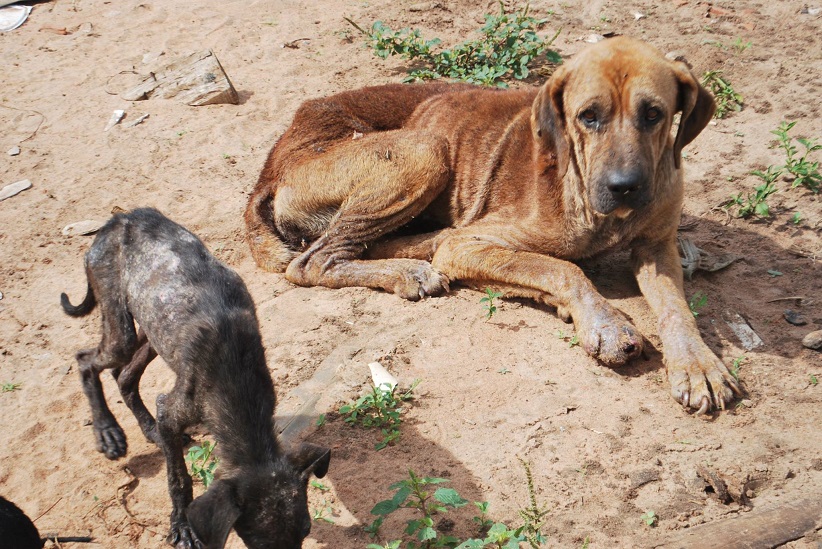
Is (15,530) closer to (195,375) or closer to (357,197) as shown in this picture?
(195,375)

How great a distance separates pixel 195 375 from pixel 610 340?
254cm

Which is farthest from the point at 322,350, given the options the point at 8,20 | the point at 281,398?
the point at 8,20

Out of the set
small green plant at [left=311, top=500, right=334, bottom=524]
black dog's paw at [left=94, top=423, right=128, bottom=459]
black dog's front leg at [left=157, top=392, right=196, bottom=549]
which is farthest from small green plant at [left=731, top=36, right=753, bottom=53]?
black dog's paw at [left=94, top=423, right=128, bottom=459]

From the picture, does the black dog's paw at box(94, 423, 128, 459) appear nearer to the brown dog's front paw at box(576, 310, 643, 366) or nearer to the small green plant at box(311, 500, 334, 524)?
the small green plant at box(311, 500, 334, 524)

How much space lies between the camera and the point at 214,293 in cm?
420

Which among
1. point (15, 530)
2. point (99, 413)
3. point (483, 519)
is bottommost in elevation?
point (99, 413)

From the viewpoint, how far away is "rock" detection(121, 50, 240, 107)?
8571mm

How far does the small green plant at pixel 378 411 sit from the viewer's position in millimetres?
4547

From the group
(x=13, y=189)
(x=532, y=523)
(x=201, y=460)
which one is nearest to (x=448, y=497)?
(x=532, y=523)

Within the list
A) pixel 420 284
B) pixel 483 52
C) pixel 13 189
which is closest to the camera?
pixel 420 284

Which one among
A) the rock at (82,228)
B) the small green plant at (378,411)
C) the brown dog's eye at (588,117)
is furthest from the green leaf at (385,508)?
the rock at (82,228)

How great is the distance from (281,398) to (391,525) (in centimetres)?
131

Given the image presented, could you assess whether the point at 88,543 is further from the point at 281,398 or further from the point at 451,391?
the point at 451,391

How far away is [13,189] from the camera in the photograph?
7543 millimetres
